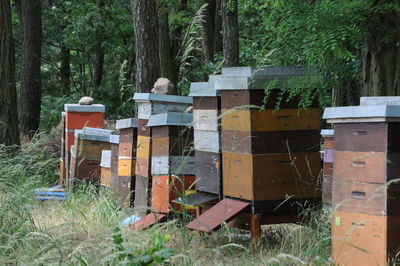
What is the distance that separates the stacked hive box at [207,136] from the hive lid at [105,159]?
2546 mm

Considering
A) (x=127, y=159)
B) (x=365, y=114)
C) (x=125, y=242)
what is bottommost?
(x=125, y=242)

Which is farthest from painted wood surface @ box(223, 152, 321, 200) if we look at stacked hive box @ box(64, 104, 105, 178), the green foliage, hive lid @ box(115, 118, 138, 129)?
stacked hive box @ box(64, 104, 105, 178)

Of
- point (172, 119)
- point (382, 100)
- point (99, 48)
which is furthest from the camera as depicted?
point (99, 48)

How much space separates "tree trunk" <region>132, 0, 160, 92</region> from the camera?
9250 mm

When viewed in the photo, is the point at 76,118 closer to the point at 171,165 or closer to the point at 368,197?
the point at 171,165

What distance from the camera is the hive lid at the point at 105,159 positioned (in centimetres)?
804

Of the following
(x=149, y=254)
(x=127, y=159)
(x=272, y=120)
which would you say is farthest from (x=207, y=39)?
(x=149, y=254)

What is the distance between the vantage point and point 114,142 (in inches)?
301

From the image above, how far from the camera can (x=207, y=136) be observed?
5.52 metres

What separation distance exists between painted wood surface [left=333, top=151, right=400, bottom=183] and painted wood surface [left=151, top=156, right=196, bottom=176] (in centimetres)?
212

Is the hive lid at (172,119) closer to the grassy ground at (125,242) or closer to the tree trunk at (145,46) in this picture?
the grassy ground at (125,242)

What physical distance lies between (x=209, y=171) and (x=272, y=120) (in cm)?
79

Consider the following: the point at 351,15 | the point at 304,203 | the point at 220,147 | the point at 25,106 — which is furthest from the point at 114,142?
the point at 25,106

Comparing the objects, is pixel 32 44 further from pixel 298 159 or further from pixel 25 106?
pixel 298 159
